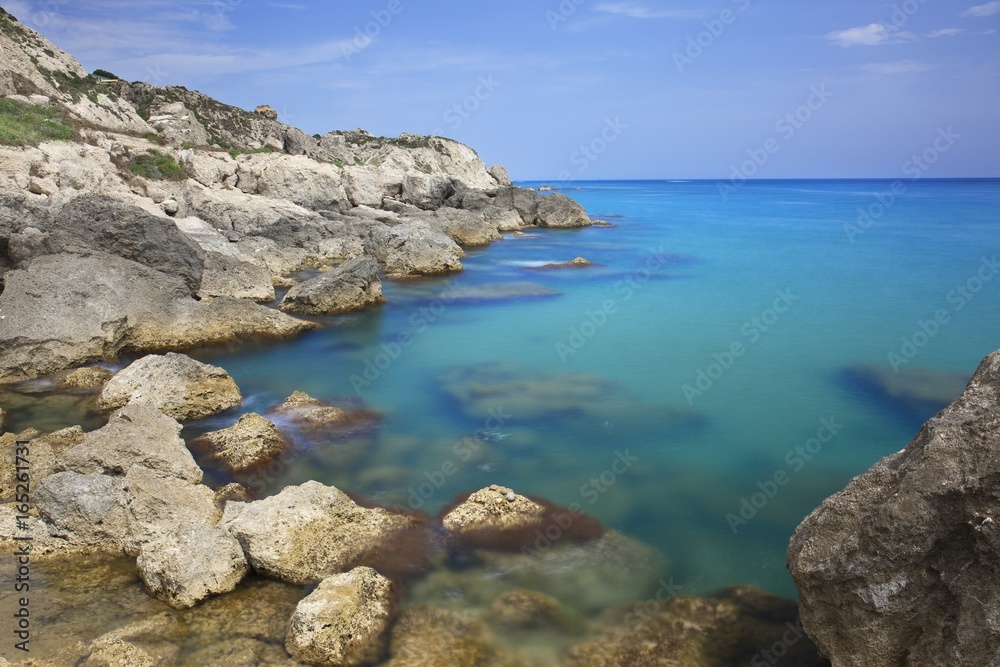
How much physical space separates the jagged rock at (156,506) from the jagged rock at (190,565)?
264 mm

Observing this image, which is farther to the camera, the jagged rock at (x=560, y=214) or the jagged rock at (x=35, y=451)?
the jagged rock at (x=560, y=214)

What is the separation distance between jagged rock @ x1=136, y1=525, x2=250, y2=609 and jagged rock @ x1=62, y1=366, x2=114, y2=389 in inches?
311

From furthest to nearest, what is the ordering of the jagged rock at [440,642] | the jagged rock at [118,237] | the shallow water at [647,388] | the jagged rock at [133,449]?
the jagged rock at [118,237] → the shallow water at [647,388] → the jagged rock at [133,449] → the jagged rock at [440,642]

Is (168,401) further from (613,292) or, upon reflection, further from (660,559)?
(613,292)

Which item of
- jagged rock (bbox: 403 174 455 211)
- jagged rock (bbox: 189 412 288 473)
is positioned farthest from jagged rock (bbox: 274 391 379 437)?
jagged rock (bbox: 403 174 455 211)

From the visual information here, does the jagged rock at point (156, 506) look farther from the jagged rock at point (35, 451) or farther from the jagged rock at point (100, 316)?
the jagged rock at point (100, 316)

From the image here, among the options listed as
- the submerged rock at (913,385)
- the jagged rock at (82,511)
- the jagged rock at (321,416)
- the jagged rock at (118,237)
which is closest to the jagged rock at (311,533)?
the jagged rock at (82,511)

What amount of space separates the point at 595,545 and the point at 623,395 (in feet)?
21.7

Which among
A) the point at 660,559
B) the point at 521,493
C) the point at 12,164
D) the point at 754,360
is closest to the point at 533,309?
the point at 754,360

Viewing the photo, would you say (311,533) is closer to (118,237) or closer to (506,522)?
(506,522)

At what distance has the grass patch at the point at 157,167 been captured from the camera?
31.0m

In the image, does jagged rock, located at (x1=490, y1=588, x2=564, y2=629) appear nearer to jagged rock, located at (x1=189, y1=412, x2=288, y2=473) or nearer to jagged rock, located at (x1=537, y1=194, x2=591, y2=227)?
jagged rock, located at (x1=189, y1=412, x2=288, y2=473)

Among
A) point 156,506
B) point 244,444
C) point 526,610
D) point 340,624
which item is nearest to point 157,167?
point 244,444

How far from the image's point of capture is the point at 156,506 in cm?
873
